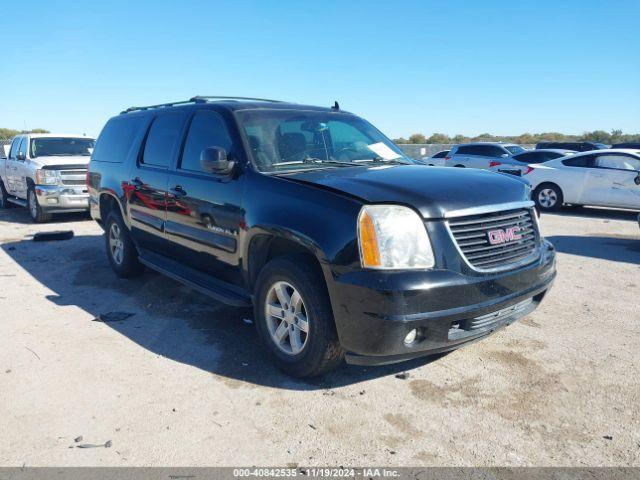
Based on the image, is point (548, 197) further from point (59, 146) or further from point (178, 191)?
point (59, 146)

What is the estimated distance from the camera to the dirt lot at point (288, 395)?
9.16ft

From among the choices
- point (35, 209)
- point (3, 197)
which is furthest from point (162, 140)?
point (3, 197)

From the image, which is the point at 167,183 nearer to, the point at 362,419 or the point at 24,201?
the point at 362,419

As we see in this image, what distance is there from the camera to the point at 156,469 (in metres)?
2.64

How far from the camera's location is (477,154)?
19.1 m

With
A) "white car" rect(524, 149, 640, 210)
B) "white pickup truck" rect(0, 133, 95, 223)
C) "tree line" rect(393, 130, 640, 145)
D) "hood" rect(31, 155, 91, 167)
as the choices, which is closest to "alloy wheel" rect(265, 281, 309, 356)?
"white pickup truck" rect(0, 133, 95, 223)

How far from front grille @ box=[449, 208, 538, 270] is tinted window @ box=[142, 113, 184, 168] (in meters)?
3.02

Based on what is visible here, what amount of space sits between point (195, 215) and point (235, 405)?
6.04 ft

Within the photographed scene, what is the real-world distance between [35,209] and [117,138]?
5.85 meters

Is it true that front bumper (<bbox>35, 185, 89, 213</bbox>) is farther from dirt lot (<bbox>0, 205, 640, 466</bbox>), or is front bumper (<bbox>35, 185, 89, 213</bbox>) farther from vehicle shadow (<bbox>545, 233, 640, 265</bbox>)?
vehicle shadow (<bbox>545, 233, 640, 265</bbox>)

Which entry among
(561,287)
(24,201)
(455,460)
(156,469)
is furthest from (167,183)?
(24,201)

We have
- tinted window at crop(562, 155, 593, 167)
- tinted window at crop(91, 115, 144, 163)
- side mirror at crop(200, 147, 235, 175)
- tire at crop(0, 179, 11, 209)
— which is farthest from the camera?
tire at crop(0, 179, 11, 209)

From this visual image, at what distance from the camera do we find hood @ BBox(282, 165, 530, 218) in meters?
3.16

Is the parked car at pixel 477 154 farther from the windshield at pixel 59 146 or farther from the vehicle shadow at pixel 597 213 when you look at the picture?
the windshield at pixel 59 146
